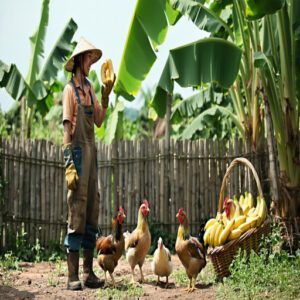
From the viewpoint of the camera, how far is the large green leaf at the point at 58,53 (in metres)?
12.0

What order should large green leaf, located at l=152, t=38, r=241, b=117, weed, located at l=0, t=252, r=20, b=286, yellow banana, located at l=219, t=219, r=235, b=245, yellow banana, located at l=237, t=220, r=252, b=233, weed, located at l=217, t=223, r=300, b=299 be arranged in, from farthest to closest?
large green leaf, located at l=152, t=38, r=241, b=117
weed, located at l=0, t=252, r=20, b=286
yellow banana, located at l=237, t=220, r=252, b=233
yellow banana, located at l=219, t=219, r=235, b=245
weed, located at l=217, t=223, r=300, b=299

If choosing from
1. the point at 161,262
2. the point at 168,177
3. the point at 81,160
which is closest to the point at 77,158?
the point at 81,160

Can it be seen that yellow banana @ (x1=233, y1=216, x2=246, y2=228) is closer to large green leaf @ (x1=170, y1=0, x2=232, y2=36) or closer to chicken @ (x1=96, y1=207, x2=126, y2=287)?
chicken @ (x1=96, y1=207, x2=126, y2=287)

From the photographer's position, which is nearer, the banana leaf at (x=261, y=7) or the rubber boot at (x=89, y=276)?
the rubber boot at (x=89, y=276)

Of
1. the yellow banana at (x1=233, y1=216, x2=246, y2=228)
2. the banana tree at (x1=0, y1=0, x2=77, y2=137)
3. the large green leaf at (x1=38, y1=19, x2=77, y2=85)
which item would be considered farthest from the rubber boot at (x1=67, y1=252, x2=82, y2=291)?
the large green leaf at (x1=38, y1=19, x2=77, y2=85)

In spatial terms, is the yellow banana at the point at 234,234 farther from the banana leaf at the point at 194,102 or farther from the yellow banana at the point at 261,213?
the banana leaf at the point at 194,102

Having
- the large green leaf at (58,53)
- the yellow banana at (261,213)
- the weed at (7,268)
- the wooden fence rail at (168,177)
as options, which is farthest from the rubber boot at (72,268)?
the large green leaf at (58,53)

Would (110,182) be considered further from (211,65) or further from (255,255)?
(255,255)

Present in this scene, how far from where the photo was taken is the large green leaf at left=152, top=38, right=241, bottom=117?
8.03m

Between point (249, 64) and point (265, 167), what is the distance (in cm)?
183

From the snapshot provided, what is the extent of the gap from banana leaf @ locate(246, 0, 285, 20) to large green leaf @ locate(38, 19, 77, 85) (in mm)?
5578

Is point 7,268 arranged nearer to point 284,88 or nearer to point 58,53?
point 284,88

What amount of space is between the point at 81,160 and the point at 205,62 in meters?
2.37

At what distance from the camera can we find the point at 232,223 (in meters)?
6.60
